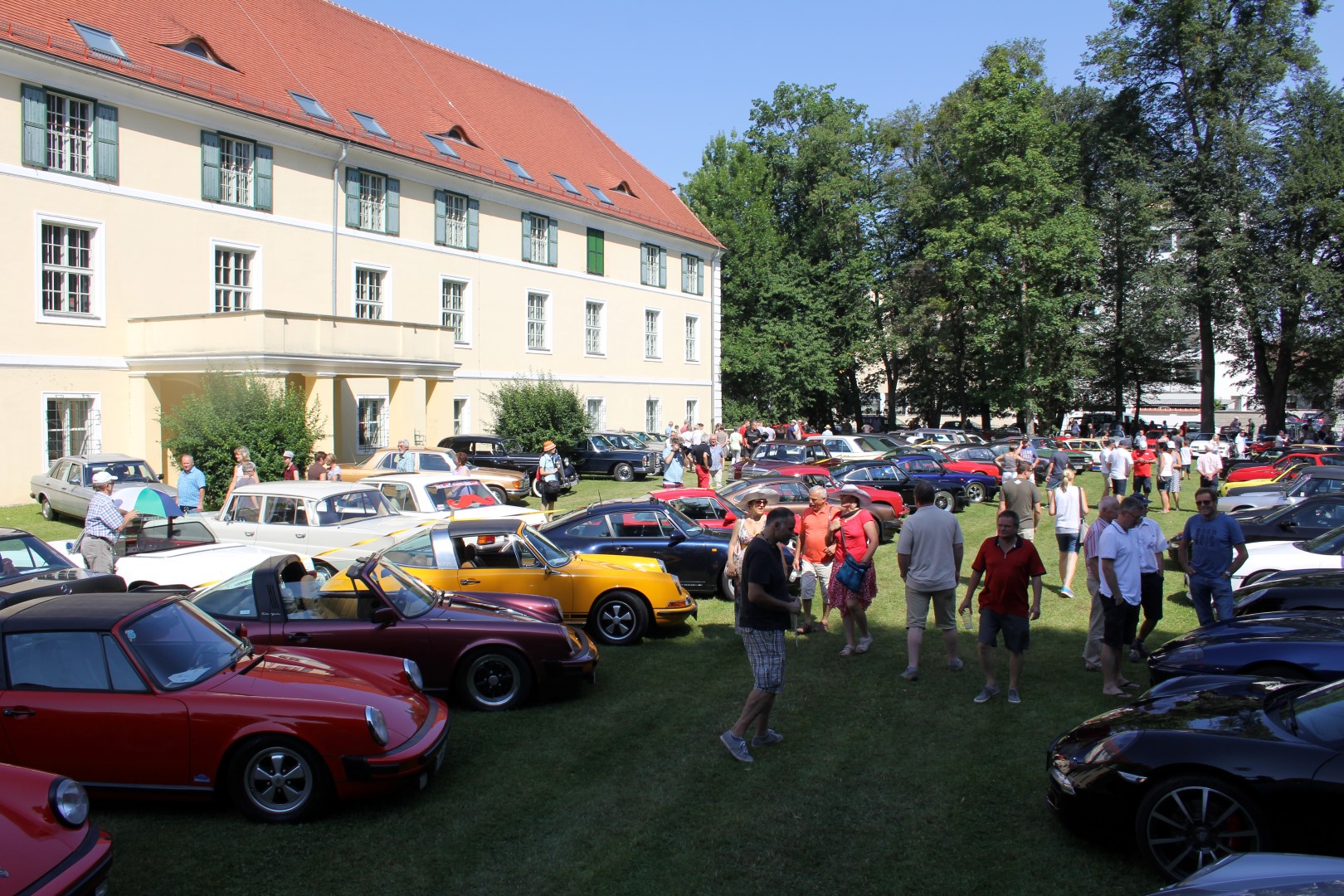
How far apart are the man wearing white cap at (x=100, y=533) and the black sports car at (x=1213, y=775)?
385 inches

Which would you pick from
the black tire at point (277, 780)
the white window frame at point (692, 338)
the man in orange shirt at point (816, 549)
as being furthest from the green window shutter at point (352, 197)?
the black tire at point (277, 780)

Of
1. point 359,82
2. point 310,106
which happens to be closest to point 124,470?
point 310,106

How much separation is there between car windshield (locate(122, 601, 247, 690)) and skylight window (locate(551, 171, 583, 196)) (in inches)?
1237

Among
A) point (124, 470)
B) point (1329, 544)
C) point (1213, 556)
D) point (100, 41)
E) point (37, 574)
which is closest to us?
point (1213, 556)

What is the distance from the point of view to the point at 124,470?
19312 mm

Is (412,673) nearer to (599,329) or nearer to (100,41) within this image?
(100,41)

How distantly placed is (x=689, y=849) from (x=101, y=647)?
11.9ft

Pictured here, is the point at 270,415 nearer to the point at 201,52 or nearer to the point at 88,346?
the point at 88,346

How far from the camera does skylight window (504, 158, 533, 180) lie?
112 feet

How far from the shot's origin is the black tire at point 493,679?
7.81 metres

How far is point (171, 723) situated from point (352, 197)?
25079 mm

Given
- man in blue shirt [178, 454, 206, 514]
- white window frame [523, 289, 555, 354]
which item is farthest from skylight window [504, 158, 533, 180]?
man in blue shirt [178, 454, 206, 514]

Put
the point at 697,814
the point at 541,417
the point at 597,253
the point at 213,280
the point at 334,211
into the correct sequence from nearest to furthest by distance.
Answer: the point at 697,814
the point at 213,280
the point at 334,211
the point at 541,417
the point at 597,253

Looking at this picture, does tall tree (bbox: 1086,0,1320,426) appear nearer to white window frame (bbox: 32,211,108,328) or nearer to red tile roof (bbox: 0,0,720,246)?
red tile roof (bbox: 0,0,720,246)
